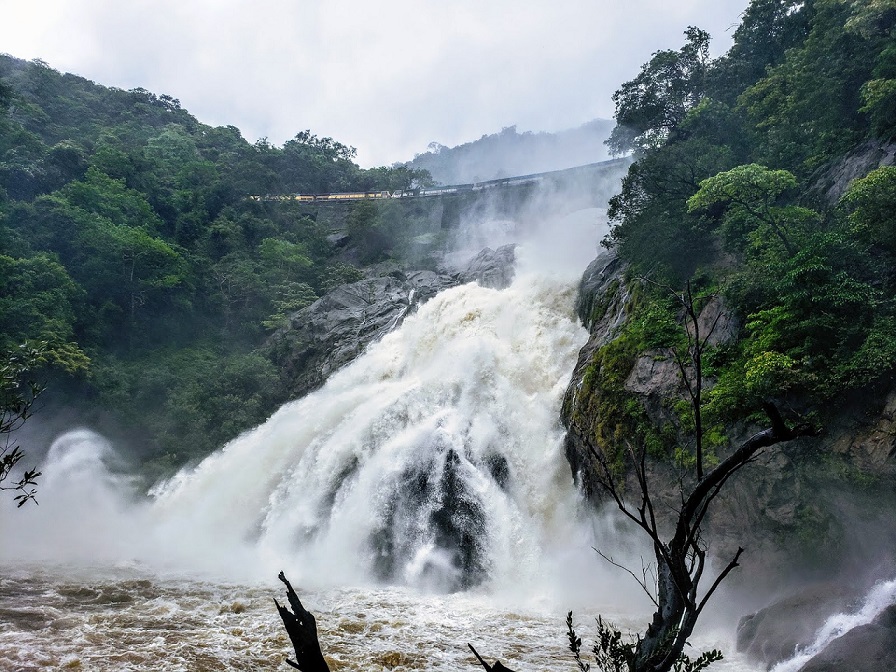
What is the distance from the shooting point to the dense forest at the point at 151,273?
23984 mm

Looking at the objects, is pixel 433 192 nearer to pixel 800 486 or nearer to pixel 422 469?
pixel 422 469

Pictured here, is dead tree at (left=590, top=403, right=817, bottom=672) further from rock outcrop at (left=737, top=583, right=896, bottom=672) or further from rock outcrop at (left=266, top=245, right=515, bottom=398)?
rock outcrop at (left=266, top=245, right=515, bottom=398)

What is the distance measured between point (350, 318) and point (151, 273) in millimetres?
10958

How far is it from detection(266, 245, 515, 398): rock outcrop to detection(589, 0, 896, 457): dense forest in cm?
1113

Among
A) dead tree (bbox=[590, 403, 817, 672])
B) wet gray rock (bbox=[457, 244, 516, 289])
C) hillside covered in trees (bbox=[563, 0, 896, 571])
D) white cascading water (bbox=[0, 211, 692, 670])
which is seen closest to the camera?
dead tree (bbox=[590, 403, 817, 672])

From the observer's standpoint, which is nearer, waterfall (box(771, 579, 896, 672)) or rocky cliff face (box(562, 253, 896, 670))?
waterfall (box(771, 579, 896, 672))

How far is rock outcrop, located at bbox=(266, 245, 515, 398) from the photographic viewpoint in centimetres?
2680

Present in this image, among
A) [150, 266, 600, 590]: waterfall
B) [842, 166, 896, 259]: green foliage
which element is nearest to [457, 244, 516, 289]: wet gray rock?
[150, 266, 600, 590]: waterfall

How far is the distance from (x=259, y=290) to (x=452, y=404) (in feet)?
61.5

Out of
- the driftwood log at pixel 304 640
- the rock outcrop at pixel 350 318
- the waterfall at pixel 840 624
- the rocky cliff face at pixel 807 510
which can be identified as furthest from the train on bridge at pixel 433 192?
the driftwood log at pixel 304 640

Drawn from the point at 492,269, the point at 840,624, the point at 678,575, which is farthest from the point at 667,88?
the point at 678,575

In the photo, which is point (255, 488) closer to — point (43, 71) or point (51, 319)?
point (51, 319)

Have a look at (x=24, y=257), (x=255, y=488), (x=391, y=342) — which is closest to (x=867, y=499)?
(x=255, y=488)

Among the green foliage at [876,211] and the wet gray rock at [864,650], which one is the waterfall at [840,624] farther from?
the green foliage at [876,211]
